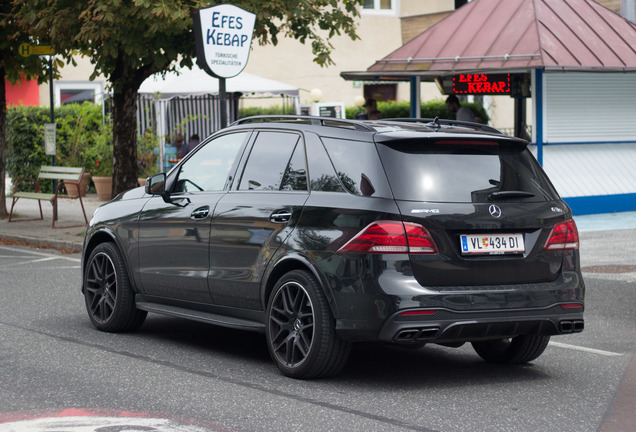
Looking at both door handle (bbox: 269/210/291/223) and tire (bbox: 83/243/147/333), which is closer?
door handle (bbox: 269/210/291/223)

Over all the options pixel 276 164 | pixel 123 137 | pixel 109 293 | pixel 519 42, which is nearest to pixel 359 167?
pixel 276 164

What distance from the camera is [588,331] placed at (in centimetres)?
920

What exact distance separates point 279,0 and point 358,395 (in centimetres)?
1003

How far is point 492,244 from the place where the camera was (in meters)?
6.77

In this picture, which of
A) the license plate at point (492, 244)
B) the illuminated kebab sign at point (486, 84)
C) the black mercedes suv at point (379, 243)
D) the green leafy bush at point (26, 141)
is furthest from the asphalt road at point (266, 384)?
the green leafy bush at point (26, 141)

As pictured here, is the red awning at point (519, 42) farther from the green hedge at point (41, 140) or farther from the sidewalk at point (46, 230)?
the green hedge at point (41, 140)

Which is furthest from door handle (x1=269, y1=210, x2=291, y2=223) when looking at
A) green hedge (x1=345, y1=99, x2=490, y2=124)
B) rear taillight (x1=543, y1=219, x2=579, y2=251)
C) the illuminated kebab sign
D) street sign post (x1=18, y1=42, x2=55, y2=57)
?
green hedge (x1=345, y1=99, x2=490, y2=124)

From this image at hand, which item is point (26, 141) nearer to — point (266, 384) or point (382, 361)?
point (382, 361)

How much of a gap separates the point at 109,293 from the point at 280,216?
88.6 inches

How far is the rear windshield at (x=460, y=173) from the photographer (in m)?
6.76

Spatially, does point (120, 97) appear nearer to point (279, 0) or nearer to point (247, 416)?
point (279, 0)

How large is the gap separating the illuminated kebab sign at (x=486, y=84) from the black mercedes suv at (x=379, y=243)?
11.8 m

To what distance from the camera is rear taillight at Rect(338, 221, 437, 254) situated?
653 centimetres

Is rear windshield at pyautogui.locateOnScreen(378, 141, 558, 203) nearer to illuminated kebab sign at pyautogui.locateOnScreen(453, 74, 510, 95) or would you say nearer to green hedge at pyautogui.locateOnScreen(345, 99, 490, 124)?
illuminated kebab sign at pyautogui.locateOnScreen(453, 74, 510, 95)
